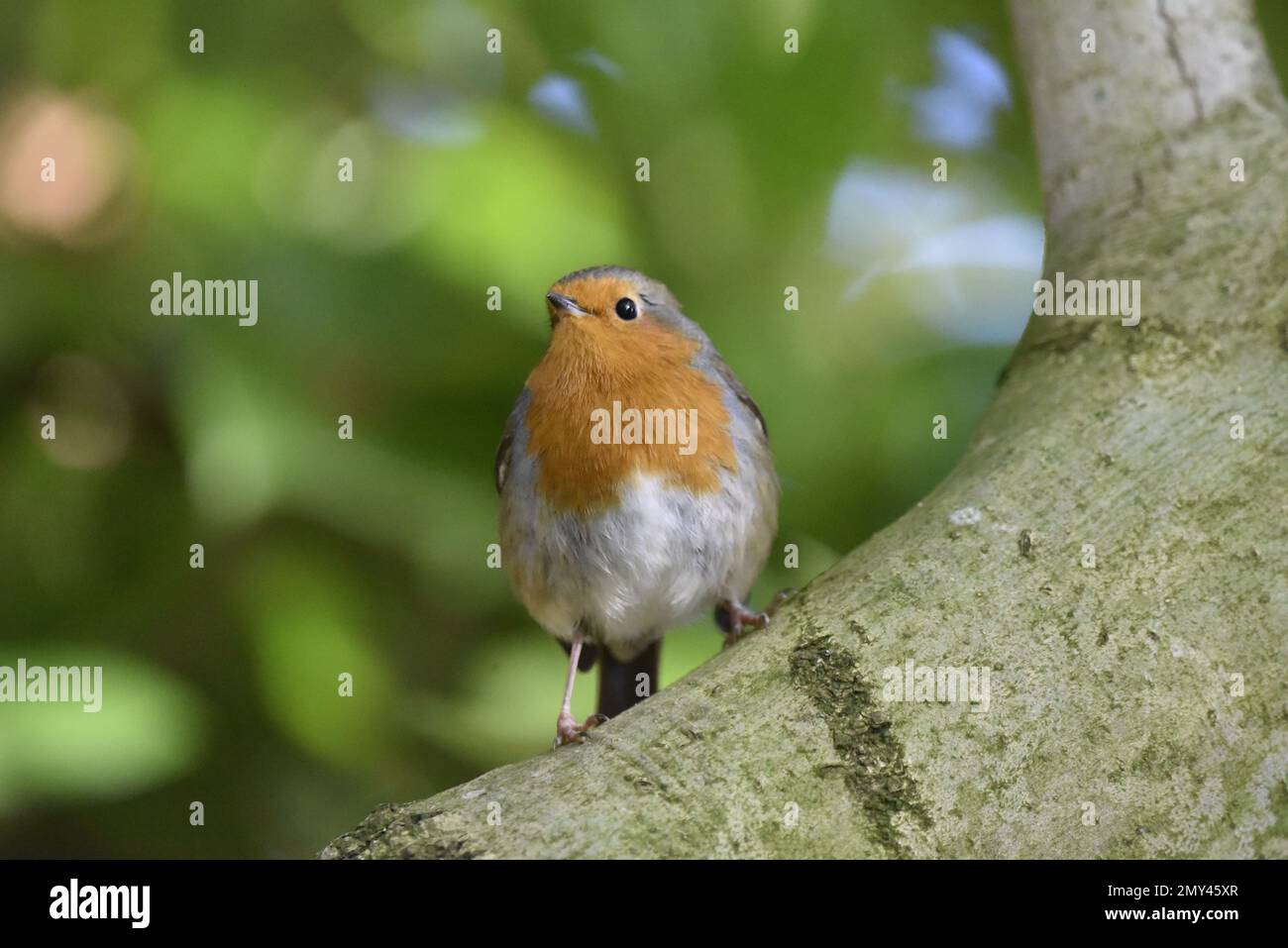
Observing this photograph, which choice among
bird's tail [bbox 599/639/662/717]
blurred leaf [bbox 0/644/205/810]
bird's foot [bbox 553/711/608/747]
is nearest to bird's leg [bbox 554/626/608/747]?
bird's foot [bbox 553/711/608/747]

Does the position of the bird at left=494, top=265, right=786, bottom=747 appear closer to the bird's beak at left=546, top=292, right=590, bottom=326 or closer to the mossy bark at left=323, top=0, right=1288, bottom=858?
the bird's beak at left=546, top=292, right=590, bottom=326

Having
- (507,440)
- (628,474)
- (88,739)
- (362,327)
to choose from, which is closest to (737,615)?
(628,474)

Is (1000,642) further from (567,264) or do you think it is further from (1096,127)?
(567,264)

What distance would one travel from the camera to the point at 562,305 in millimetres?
3660

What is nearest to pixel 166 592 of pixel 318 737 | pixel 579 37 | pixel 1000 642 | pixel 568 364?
pixel 318 737

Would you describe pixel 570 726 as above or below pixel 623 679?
below

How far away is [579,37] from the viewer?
12.6 feet

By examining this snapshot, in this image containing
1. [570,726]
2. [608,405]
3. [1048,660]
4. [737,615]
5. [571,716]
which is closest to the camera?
[1048,660]

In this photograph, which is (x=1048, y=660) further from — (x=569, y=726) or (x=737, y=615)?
(x=737, y=615)

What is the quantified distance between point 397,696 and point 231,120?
5.94 ft

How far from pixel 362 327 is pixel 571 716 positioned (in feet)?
4.27

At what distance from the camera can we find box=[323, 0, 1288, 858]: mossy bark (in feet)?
6.84

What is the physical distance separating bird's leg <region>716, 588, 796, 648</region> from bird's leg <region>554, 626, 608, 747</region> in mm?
441

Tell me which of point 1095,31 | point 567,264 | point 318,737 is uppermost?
point 1095,31
